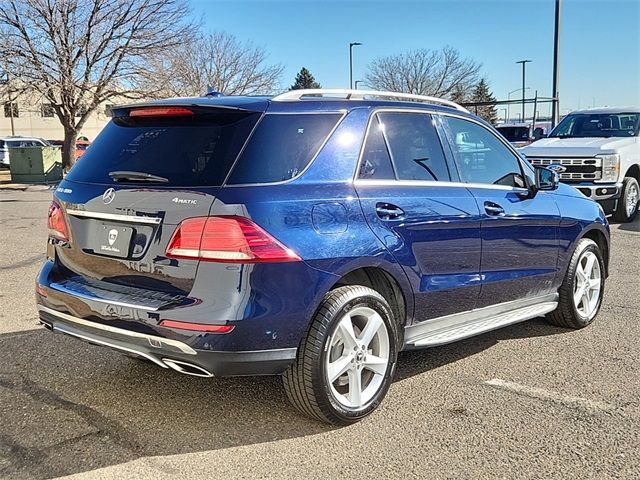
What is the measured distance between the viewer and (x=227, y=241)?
305 cm

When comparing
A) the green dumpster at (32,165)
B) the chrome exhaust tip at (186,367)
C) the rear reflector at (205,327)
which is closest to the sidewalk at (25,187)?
the green dumpster at (32,165)

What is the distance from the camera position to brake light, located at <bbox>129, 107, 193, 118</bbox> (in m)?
3.49

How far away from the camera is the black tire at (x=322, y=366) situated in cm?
329

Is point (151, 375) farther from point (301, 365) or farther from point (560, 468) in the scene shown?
point (560, 468)

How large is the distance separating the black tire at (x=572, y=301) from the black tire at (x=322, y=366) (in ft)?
7.57

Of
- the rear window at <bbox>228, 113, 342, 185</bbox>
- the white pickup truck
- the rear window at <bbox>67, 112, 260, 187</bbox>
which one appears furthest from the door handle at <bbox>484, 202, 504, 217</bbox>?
the white pickup truck

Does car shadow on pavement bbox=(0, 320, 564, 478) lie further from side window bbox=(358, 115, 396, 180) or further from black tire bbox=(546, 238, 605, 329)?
side window bbox=(358, 115, 396, 180)

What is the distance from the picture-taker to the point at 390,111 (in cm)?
400

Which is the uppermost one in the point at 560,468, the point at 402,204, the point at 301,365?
the point at 402,204

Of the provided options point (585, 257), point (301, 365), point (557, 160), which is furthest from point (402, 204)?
point (557, 160)

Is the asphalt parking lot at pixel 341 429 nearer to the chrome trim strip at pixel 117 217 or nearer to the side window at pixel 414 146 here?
the chrome trim strip at pixel 117 217

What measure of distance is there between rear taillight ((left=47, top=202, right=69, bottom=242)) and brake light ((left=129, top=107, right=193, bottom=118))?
0.72m

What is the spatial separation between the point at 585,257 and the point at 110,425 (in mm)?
3989

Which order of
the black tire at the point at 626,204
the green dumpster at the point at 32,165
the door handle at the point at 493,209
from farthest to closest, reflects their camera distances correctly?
the green dumpster at the point at 32,165
the black tire at the point at 626,204
the door handle at the point at 493,209
